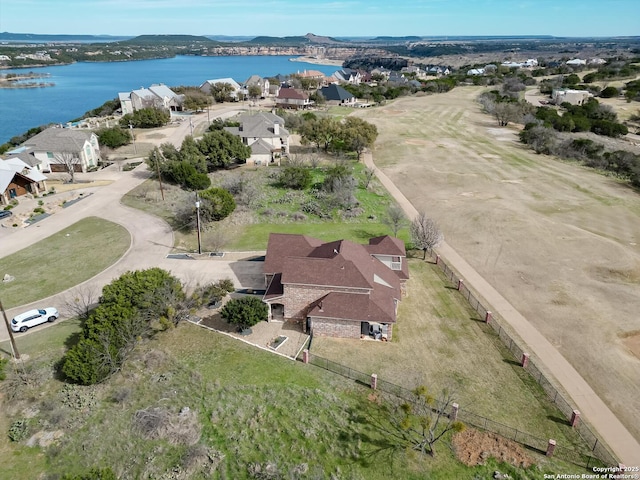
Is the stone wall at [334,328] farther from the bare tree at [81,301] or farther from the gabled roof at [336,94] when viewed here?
the gabled roof at [336,94]

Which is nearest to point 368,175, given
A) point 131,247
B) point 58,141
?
point 131,247

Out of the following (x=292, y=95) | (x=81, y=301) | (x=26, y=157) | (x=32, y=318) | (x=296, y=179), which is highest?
(x=292, y=95)

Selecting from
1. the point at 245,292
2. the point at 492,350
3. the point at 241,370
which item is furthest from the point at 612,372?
the point at 245,292

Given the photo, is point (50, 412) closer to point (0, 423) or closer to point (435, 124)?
point (0, 423)

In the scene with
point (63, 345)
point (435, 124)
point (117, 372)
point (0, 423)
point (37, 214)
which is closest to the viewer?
point (0, 423)

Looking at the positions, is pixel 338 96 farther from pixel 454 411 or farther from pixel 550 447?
pixel 550 447

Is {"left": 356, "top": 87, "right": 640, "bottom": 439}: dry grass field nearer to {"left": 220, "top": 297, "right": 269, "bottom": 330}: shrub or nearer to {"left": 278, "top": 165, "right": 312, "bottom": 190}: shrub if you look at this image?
{"left": 278, "top": 165, "right": 312, "bottom": 190}: shrub
